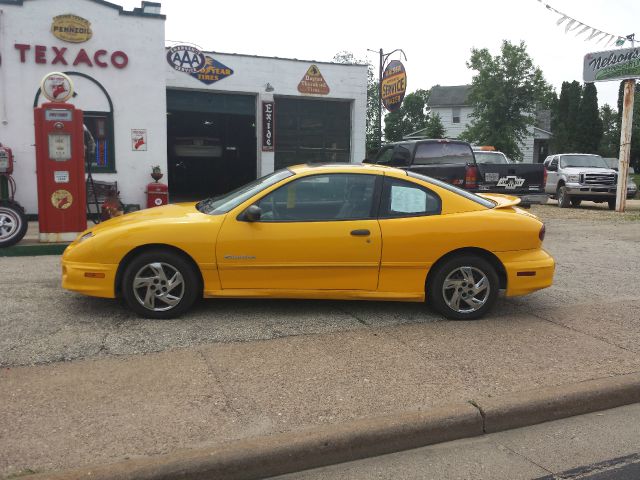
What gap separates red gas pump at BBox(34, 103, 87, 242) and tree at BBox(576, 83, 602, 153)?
5181 cm

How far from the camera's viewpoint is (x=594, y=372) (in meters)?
4.46

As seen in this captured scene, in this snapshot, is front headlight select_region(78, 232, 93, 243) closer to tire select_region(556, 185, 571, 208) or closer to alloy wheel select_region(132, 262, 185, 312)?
alloy wheel select_region(132, 262, 185, 312)

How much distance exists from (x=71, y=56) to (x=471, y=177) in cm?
872

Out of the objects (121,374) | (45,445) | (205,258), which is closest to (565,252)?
(205,258)

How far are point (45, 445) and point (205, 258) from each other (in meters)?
2.41

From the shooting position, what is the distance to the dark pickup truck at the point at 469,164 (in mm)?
12258

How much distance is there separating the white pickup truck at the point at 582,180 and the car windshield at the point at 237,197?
15.2m

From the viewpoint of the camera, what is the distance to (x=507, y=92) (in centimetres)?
4406

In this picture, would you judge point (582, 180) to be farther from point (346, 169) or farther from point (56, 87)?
point (56, 87)

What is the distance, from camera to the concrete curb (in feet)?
10.1

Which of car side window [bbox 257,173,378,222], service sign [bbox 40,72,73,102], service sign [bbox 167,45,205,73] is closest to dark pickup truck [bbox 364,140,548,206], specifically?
service sign [bbox 167,45,205,73]

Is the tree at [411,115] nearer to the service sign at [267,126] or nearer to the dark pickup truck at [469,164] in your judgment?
the service sign at [267,126]

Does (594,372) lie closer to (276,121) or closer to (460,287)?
(460,287)

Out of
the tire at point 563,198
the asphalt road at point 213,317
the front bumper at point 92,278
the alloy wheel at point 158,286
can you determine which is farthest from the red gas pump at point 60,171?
the tire at point 563,198
